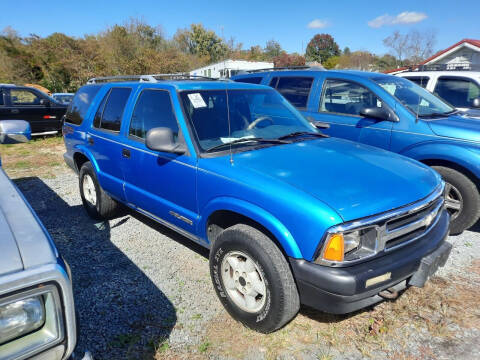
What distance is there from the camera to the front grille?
89.5 inches

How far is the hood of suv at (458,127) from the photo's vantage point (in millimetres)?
3879

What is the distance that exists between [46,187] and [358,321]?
589 centimetres

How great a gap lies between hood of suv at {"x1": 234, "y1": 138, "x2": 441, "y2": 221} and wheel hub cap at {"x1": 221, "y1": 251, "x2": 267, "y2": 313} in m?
0.69

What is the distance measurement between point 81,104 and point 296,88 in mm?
3290

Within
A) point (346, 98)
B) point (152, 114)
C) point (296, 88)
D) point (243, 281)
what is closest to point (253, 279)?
point (243, 281)

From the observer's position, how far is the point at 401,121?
4.34 meters

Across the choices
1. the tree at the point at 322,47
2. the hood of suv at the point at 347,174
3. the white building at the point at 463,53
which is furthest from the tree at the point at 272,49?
the hood of suv at the point at 347,174

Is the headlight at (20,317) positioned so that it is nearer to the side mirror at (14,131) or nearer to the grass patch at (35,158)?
the side mirror at (14,131)

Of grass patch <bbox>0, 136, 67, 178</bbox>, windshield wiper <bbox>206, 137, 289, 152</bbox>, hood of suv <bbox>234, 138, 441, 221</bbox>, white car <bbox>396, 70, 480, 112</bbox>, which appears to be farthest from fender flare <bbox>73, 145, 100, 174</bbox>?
white car <bbox>396, 70, 480, 112</bbox>

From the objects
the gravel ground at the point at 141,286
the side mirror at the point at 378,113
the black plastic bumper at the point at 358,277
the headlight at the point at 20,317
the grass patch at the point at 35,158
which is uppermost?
the side mirror at the point at 378,113

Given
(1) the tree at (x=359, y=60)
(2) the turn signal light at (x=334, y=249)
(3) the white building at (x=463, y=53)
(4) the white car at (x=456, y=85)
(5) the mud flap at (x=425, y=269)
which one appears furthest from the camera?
(1) the tree at (x=359, y=60)

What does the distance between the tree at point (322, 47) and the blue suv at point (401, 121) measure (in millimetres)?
80206

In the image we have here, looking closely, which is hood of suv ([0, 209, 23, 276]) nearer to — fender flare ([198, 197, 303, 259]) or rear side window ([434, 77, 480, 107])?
fender flare ([198, 197, 303, 259])

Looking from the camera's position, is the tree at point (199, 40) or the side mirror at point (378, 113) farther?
the tree at point (199, 40)
